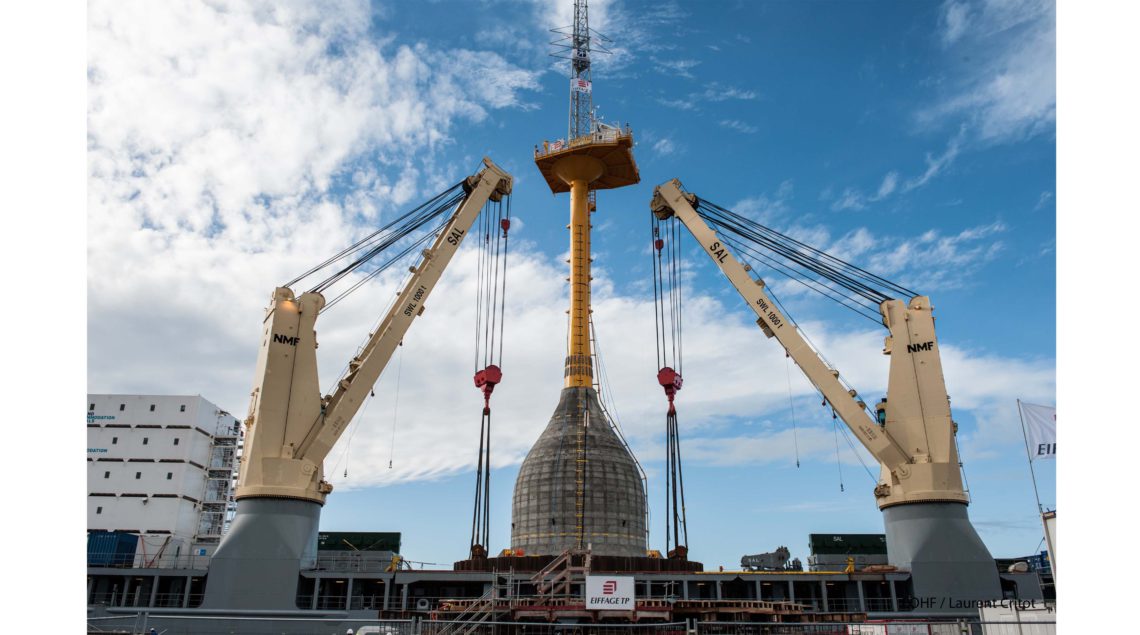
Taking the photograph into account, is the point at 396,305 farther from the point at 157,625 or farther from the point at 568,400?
the point at 157,625

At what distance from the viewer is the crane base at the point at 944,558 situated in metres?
37.8

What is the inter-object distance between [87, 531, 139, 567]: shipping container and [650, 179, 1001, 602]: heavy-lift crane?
46.4 m

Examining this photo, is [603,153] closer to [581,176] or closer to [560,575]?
[581,176]

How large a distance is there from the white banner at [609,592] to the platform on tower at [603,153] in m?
39.5

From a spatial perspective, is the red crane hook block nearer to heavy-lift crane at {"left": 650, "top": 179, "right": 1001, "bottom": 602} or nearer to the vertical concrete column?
the vertical concrete column

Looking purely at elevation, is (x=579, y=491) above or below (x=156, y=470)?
below

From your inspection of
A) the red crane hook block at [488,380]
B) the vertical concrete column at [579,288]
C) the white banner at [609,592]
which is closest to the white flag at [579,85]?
the vertical concrete column at [579,288]

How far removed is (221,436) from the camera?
7994 cm

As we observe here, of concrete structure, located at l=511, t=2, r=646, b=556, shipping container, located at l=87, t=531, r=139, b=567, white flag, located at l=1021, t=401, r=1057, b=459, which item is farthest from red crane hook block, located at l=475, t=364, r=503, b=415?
white flag, located at l=1021, t=401, r=1057, b=459

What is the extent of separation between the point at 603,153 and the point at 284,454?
33.0 metres

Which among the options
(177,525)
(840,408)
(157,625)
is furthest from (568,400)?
(177,525)

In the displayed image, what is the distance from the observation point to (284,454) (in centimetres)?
3844

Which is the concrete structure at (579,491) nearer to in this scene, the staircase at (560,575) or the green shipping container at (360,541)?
the staircase at (560,575)

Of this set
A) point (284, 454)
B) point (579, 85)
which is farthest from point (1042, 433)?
point (579, 85)
